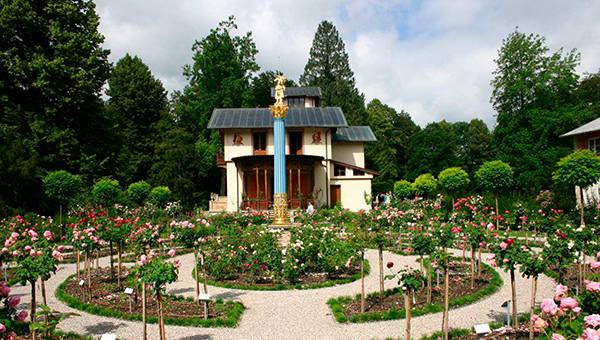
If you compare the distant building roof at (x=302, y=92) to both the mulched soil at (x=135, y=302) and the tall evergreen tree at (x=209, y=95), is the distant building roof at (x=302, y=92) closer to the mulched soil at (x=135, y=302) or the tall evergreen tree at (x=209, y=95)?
the tall evergreen tree at (x=209, y=95)

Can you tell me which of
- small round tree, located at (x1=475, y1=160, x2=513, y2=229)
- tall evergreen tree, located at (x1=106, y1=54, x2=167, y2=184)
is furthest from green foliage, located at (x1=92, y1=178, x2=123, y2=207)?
small round tree, located at (x1=475, y1=160, x2=513, y2=229)

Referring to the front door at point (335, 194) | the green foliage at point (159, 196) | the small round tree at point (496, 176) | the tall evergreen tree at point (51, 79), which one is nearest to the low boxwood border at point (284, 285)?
the small round tree at point (496, 176)

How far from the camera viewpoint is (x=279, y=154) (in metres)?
24.5

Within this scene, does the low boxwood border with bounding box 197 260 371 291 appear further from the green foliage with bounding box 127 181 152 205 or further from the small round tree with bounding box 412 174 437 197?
the green foliage with bounding box 127 181 152 205

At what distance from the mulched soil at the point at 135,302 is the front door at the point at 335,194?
24.0 meters

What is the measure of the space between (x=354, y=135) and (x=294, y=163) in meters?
8.74

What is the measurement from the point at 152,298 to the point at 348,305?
456 centimetres

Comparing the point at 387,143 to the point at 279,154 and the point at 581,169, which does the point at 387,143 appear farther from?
the point at 581,169

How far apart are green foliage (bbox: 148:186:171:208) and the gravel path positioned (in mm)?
17822

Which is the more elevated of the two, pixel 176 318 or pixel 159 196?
pixel 159 196

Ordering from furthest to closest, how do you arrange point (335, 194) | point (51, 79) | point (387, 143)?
1. point (387, 143)
2. point (335, 194)
3. point (51, 79)

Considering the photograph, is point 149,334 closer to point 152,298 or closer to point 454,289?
point 152,298

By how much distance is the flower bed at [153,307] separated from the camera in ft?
26.5

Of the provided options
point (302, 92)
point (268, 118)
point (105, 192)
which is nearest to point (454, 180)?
point (268, 118)
